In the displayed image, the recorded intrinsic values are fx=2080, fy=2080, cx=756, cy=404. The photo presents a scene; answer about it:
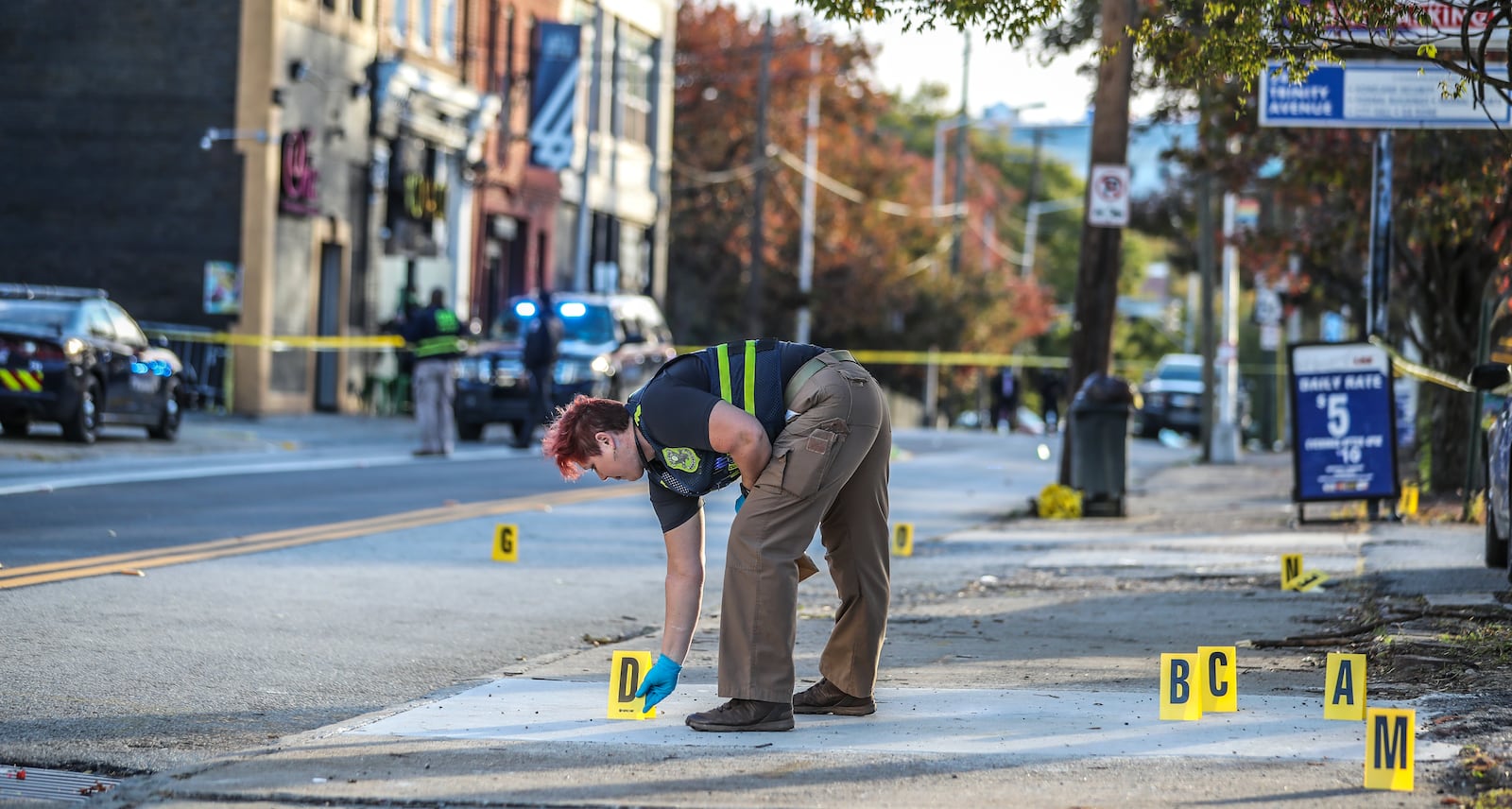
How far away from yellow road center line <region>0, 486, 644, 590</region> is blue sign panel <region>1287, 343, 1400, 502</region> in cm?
618

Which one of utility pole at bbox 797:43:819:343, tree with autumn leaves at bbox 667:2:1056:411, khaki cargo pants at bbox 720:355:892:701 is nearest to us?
khaki cargo pants at bbox 720:355:892:701

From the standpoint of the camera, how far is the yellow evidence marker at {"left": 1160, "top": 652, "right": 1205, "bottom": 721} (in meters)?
6.97

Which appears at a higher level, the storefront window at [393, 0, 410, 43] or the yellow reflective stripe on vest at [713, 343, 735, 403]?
the storefront window at [393, 0, 410, 43]

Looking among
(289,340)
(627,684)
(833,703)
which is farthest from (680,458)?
(289,340)

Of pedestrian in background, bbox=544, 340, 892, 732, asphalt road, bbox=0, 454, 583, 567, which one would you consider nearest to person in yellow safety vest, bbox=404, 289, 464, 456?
asphalt road, bbox=0, 454, 583, 567

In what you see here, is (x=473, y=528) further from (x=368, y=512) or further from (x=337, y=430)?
(x=337, y=430)

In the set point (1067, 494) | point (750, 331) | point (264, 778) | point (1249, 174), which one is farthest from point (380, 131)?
point (264, 778)

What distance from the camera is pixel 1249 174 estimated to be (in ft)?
76.0

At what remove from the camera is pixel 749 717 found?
6629mm

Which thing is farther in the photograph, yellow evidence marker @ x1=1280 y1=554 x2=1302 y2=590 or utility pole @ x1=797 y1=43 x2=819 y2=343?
utility pole @ x1=797 y1=43 x2=819 y2=343

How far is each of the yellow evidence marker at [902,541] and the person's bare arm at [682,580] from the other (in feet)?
25.2

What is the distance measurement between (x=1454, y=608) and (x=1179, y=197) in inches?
1433

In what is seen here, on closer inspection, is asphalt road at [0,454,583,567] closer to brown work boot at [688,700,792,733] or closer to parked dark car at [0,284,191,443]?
parked dark car at [0,284,191,443]

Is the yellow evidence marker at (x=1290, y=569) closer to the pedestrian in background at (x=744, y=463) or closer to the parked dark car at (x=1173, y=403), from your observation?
the pedestrian in background at (x=744, y=463)
